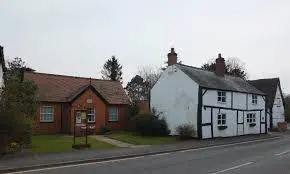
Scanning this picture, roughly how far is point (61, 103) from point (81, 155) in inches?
717

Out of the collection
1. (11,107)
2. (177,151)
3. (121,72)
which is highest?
(121,72)

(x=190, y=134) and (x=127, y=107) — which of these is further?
(x=127, y=107)

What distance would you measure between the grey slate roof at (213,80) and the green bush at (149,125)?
5.21 metres

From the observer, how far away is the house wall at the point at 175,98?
41.0 m

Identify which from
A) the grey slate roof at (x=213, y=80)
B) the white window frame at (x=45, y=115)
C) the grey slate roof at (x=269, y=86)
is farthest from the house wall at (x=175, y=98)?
the grey slate roof at (x=269, y=86)

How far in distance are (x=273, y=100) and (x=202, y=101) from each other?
2564cm

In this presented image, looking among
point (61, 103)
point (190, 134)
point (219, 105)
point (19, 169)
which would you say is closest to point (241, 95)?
point (219, 105)

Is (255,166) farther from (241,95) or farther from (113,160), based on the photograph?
(241,95)

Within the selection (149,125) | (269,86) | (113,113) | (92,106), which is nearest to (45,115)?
(92,106)

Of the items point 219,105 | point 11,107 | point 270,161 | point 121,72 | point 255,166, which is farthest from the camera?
point 121,72

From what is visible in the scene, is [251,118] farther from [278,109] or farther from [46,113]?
[46,113]

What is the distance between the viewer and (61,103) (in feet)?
133

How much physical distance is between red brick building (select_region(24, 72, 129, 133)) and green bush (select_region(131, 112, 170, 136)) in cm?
361

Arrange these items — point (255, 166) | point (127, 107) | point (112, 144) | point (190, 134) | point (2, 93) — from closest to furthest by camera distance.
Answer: point (255, 166) → point (2, 93) → point (112, 144) → point (190, 134) → point (127, 107)
